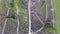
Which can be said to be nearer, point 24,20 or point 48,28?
point 48,28

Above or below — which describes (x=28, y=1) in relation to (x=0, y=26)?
above

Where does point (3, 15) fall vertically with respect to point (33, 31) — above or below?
above

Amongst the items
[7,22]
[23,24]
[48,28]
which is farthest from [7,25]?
[48,28]

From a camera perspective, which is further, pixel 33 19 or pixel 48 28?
pixel 33 19

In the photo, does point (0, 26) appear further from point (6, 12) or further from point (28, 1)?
point (28, 1)

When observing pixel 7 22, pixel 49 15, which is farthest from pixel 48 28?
pixel 7 22

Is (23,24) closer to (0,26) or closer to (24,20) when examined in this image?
(24,20)

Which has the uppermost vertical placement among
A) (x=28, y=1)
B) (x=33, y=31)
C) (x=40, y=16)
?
(x=28, y=1)
